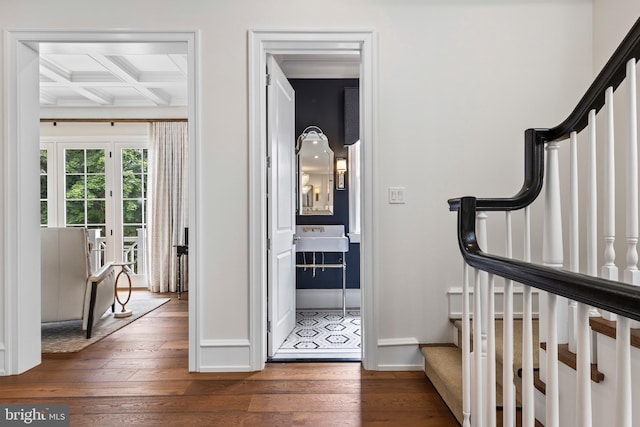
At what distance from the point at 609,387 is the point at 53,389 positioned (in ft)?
9.04

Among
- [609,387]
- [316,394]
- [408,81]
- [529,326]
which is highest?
[408,81]

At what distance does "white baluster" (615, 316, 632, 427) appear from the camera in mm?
714

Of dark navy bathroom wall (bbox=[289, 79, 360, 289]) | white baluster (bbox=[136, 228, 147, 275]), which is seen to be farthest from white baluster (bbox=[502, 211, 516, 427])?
white baluster (bbox=[136, 228, 147, 275])

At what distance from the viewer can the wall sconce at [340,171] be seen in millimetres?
4293

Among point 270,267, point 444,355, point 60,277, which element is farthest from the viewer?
point 60,277

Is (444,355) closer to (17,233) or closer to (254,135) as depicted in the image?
(254,135)

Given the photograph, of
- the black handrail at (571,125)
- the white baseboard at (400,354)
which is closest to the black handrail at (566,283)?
the black handrail at (571,125)

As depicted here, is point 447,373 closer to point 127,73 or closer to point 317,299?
point 317,299

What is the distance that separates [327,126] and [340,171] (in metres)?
0.53

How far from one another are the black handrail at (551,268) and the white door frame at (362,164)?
96 cm

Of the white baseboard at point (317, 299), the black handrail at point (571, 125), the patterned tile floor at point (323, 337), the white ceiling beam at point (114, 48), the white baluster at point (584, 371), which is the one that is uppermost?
the white ceiling beam at point (114, 48)

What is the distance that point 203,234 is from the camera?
2.53 metres

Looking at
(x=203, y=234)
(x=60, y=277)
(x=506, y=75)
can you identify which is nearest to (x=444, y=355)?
(x=203, y=234)

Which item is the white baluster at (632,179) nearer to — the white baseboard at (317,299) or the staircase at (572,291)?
the staircase at (572,291)
